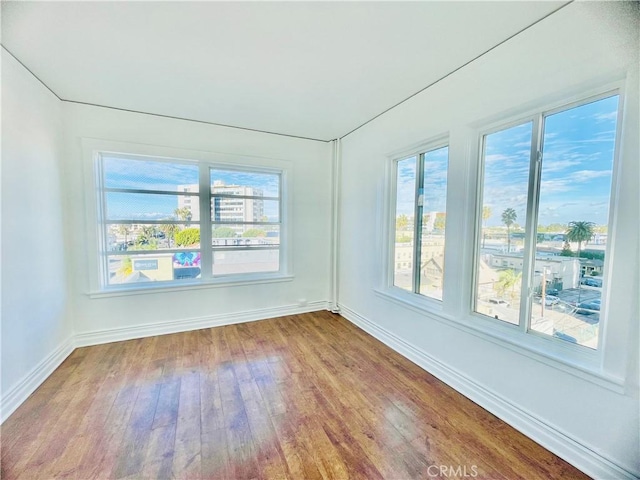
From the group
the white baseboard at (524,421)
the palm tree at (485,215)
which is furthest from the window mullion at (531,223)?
the white baseboard at (524,421)

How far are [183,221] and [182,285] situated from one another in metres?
0.79

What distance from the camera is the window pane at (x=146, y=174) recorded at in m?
2.85

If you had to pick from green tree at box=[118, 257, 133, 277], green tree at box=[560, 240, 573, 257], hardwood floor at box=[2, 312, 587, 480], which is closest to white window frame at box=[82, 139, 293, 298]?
green tree at box=[118, 257, 133, 277]

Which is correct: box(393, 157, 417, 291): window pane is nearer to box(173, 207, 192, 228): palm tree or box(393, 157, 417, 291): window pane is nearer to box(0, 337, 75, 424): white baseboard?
box(173, 207, 192, 228): palm tree

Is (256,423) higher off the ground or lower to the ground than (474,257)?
lower

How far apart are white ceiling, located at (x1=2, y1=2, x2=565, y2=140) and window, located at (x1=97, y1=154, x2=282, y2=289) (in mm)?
804

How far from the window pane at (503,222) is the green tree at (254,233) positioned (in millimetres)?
2647

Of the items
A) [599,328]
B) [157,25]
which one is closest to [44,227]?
[157,25]

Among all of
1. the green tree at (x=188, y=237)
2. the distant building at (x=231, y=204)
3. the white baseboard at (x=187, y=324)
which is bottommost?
the white baseboard at (x=187, y=324)

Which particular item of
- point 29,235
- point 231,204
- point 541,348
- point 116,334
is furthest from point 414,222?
point 116,334

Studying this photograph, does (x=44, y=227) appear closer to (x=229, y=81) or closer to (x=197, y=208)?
(x=197, y=208)

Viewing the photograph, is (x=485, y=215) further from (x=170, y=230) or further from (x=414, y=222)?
(x=170, y=230)

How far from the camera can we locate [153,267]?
3.08 m

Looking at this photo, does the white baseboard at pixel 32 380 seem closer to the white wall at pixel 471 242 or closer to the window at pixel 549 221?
the white wall at pixel 471 242
